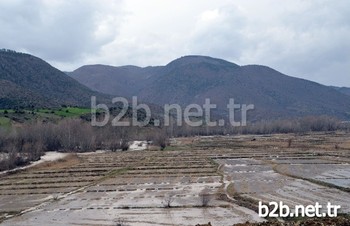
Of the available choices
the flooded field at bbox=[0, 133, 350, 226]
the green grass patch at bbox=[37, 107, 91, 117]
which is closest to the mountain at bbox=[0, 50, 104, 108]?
the green grass patch at bbox=[37, 107, 91, 117]

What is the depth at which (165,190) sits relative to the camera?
4100 cm

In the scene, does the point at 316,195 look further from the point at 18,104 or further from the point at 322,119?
the point at 322,119

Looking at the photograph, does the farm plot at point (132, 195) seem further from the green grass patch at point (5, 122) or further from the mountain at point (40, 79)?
the mountain at point (40, 79)

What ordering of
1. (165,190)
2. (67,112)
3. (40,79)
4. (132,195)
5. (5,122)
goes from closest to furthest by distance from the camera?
1. (132,195)
2. (165,190)
3. (5,122)
4. (67,112)
5. (40,79)

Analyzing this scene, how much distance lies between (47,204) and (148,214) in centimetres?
983

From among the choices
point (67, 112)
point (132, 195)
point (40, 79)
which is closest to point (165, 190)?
point (132, 195)

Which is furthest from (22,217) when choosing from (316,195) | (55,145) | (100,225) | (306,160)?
(55,145)

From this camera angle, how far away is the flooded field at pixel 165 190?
102 ft

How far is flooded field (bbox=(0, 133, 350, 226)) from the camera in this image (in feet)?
102

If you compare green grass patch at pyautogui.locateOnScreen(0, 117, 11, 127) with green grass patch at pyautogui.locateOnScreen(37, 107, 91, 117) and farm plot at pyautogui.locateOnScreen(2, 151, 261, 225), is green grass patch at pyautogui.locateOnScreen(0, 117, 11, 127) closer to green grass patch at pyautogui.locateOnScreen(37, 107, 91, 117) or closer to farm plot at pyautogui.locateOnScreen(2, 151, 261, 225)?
green grass patch at pyautogui.locateOnScreen(37, 107, 91, 117)

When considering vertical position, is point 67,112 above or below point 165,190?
above

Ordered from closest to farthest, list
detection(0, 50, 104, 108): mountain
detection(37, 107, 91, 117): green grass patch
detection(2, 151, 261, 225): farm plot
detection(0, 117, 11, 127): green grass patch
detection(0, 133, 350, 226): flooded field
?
1. detection(2, 151, 261, 225): farm plot
2. detection(0, 133, 350, 226): flooded field
3. detection(0, 117, 11, 127): green grass patch
4. detection(37, 107, 91, 117): green grass patch
5. detection(0, 50, 104, 108): mountain

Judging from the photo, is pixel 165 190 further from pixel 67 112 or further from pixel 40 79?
pixel 40 79

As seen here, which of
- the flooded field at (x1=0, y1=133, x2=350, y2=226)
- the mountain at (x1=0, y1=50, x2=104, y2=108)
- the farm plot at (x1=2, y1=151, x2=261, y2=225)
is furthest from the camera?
the mountain at (x1=0, y1=50, x2=104, y2=108)
